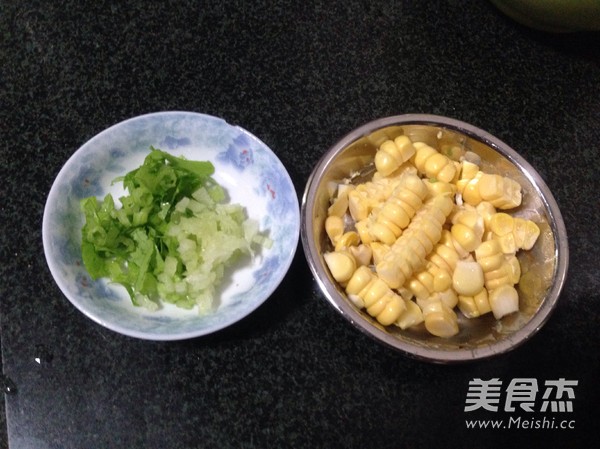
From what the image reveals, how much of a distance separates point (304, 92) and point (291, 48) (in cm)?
13

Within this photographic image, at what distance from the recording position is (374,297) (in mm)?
952

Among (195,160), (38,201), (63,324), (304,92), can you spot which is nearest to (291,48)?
(304,92)

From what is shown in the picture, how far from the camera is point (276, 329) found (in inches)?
41.3

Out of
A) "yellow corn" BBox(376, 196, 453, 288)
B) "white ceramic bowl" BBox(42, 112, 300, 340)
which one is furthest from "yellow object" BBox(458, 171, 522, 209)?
"white ceramic bowl" BBox(42, 112, 300, 340)

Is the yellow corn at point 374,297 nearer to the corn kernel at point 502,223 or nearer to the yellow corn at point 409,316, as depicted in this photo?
the yellow corn at point 409,316

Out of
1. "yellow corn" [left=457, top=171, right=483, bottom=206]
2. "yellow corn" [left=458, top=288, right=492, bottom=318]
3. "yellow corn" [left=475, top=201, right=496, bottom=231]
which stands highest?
"yellow corn" [left=457, top=171, right=483, bottom=206]

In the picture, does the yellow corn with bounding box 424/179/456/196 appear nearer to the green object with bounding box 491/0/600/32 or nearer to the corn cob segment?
the corn cob segment

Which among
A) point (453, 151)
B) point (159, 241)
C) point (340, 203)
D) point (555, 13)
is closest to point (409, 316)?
point (340, 203)

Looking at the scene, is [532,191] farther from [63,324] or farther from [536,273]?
[63,324]

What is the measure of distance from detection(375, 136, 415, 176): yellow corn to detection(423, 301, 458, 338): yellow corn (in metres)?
0.27

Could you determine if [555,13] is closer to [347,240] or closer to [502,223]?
[502,223]

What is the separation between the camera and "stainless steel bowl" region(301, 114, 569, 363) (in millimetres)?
908

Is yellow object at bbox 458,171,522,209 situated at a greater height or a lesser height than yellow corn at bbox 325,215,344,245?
greater

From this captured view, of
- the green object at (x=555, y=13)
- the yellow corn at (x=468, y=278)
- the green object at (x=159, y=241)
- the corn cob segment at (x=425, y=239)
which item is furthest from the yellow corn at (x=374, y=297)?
the green object at (x=555, y=13)
